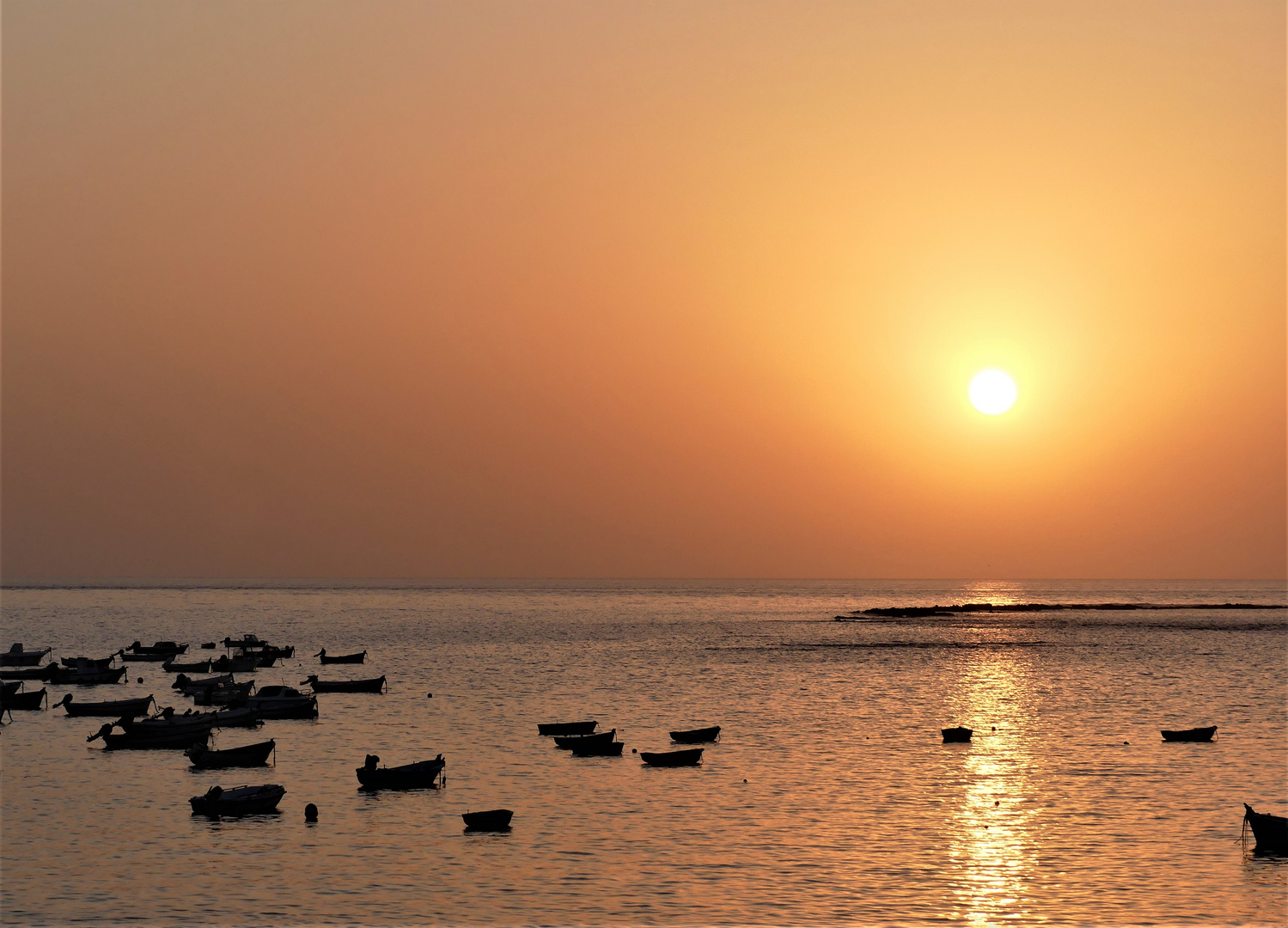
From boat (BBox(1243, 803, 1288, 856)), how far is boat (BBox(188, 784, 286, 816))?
3015 centimetres

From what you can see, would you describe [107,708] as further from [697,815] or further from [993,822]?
[993,822]

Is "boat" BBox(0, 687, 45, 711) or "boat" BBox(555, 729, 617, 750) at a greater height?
"boat" BBox(555, 729, 617, 750)

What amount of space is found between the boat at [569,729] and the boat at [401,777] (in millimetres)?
14919

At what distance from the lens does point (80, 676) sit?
3583 inches

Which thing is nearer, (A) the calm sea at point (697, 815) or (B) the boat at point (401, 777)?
(A) the calm sea at point (697, 815)

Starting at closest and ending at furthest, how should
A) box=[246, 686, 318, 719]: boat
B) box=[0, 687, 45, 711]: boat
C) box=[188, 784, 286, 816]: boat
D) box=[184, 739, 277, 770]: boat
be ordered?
box=[188, 784, 286, 816]: boat, box=[184, 739, 277, 770]: boat, box=[246, 686, 318, 719]: boat, box=[0, 687, 45, 711]: boat

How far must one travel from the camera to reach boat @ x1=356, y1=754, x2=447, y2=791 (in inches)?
1794

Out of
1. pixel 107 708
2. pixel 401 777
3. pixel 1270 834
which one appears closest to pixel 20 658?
pixel 107 708

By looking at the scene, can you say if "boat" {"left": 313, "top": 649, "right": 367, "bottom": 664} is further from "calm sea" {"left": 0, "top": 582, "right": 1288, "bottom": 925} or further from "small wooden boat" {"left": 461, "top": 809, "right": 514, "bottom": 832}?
"small wooden boat" {"left": 461, "top": 809, "right": 514, "bottom": 832}

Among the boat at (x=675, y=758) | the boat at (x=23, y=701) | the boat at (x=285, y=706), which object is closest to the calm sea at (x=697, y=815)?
the boat at (x=675, y=758)

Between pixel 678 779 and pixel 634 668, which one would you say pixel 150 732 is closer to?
pixel 678 779

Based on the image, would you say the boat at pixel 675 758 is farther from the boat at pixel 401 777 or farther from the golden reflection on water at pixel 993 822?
the golden reflection on water at pixel 993 822

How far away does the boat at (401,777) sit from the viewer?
45.6m

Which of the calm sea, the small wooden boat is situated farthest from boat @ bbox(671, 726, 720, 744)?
the small wooden boat
